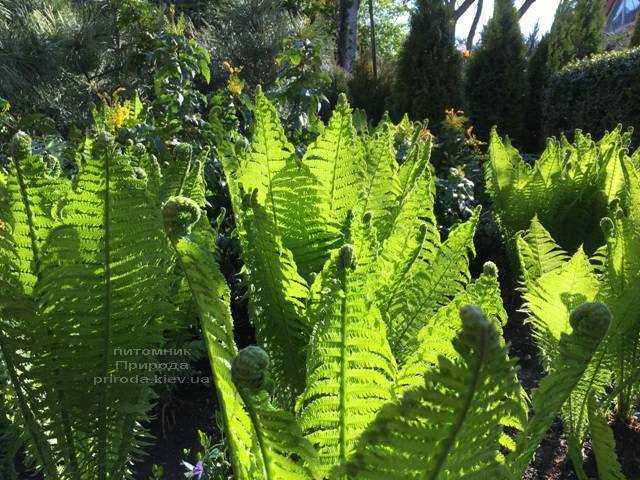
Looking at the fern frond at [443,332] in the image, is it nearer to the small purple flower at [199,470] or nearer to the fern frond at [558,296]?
the fern frond at [558,296]

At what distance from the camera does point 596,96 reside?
621 centimetres

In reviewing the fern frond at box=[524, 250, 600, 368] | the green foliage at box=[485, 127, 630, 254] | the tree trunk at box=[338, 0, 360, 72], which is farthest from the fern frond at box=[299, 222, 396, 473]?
the tree trunk at box=[338, 0, 360, 72]

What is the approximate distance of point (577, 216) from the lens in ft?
8.54

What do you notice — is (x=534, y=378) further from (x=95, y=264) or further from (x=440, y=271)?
(x=95, y=264)

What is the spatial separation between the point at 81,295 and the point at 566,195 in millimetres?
2272

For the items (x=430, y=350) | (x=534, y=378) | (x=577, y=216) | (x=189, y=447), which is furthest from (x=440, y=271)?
(x=577, y=216)

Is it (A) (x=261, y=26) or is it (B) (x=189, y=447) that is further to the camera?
(A) (x=261, y=26)

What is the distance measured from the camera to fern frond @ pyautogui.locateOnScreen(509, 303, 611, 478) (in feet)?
1.90

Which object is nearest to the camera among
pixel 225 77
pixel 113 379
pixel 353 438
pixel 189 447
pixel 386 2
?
pixel 353 438

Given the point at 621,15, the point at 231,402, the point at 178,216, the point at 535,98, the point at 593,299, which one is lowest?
the point at 593,299

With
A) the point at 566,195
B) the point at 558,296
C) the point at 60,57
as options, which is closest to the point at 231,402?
the point at 558,296

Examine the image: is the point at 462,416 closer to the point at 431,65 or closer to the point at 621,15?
the point at 431,65

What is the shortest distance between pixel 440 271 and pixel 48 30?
25.9ft

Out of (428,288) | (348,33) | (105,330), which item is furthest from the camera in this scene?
(348,33)
